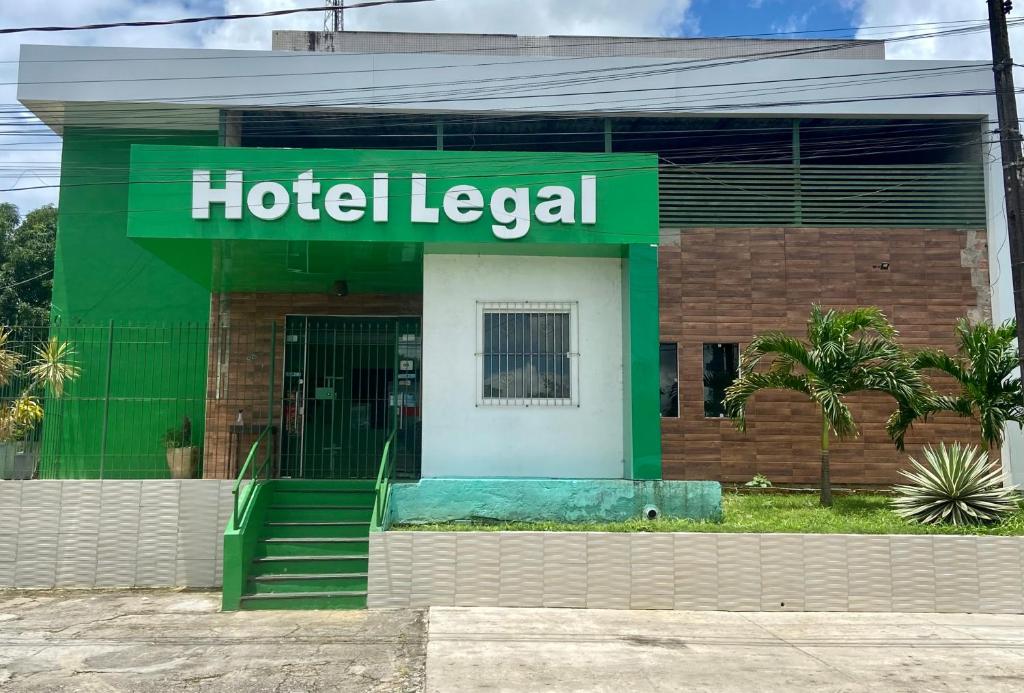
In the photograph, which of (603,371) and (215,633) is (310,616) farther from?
(603,371)

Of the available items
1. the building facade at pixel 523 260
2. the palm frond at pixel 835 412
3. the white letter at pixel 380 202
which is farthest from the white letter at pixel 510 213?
the palm frond at pixel 835 412

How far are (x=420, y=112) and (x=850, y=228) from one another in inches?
306

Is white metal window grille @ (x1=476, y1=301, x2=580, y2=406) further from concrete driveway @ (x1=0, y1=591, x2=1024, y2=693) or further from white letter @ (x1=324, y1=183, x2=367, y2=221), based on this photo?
concrete driveway @ (x1=0, y1=591, x2=1024, y2=693)

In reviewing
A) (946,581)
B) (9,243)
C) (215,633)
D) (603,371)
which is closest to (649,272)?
(603,371)

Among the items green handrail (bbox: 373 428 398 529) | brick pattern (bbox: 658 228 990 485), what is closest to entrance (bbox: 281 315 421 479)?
green handrail (bbox: 373 428 398 529)

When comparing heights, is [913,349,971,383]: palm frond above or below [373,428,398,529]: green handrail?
above

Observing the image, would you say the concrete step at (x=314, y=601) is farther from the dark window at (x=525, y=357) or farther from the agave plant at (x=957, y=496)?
the agave plant at (x=957, y=496)

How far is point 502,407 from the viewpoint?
10.3m

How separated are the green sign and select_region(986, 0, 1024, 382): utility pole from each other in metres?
3.90

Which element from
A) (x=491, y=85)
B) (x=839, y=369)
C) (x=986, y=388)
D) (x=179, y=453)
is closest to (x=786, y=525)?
(x=839, y=369)

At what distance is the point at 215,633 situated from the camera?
7711mm

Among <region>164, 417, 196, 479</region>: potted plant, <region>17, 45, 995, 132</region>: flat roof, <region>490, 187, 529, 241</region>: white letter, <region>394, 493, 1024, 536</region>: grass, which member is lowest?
<region>394, 493, 1024, 536</region>: grass

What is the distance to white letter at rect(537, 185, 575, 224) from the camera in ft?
33.3

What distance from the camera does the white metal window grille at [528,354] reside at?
1038 cm
